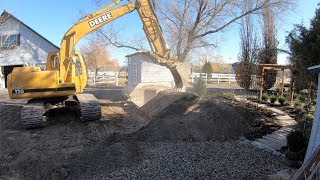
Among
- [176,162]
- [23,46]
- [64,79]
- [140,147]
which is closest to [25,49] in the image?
[23,46]

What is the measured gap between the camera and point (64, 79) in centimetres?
1184

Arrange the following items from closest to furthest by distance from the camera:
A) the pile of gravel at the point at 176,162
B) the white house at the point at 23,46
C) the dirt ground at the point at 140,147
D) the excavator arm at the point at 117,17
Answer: the pile of gravel at the point at 176,162, the dirt ground at the point at 140,147, the excavator arm at the point at 117,17, the white house at the point at 23,46

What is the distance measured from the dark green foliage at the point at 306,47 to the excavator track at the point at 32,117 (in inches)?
318

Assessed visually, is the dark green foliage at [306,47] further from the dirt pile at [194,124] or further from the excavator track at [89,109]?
the excavator track at [89,109]

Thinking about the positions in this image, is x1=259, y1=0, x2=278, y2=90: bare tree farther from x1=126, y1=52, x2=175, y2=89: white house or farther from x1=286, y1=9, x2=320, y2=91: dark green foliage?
x1=286, y1=9, x2=320, y2=91: dark green foliage

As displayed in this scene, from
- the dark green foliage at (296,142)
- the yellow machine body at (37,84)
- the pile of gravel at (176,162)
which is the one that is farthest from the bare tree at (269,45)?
the dark green foliage at (296,142)

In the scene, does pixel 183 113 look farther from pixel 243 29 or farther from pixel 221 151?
pixel 243 29

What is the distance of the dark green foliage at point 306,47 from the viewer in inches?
315

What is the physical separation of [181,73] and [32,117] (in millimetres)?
7313

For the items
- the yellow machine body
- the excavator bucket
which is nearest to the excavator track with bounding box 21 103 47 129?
the yellow machine body

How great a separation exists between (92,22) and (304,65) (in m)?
7.84

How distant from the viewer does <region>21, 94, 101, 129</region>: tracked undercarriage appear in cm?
1057

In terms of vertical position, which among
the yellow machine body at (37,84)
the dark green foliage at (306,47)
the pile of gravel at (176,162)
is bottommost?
the pile of gravel at (176,162)

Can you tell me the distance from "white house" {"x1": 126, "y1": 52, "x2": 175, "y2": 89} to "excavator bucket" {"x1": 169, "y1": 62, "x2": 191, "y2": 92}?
7.54 m
